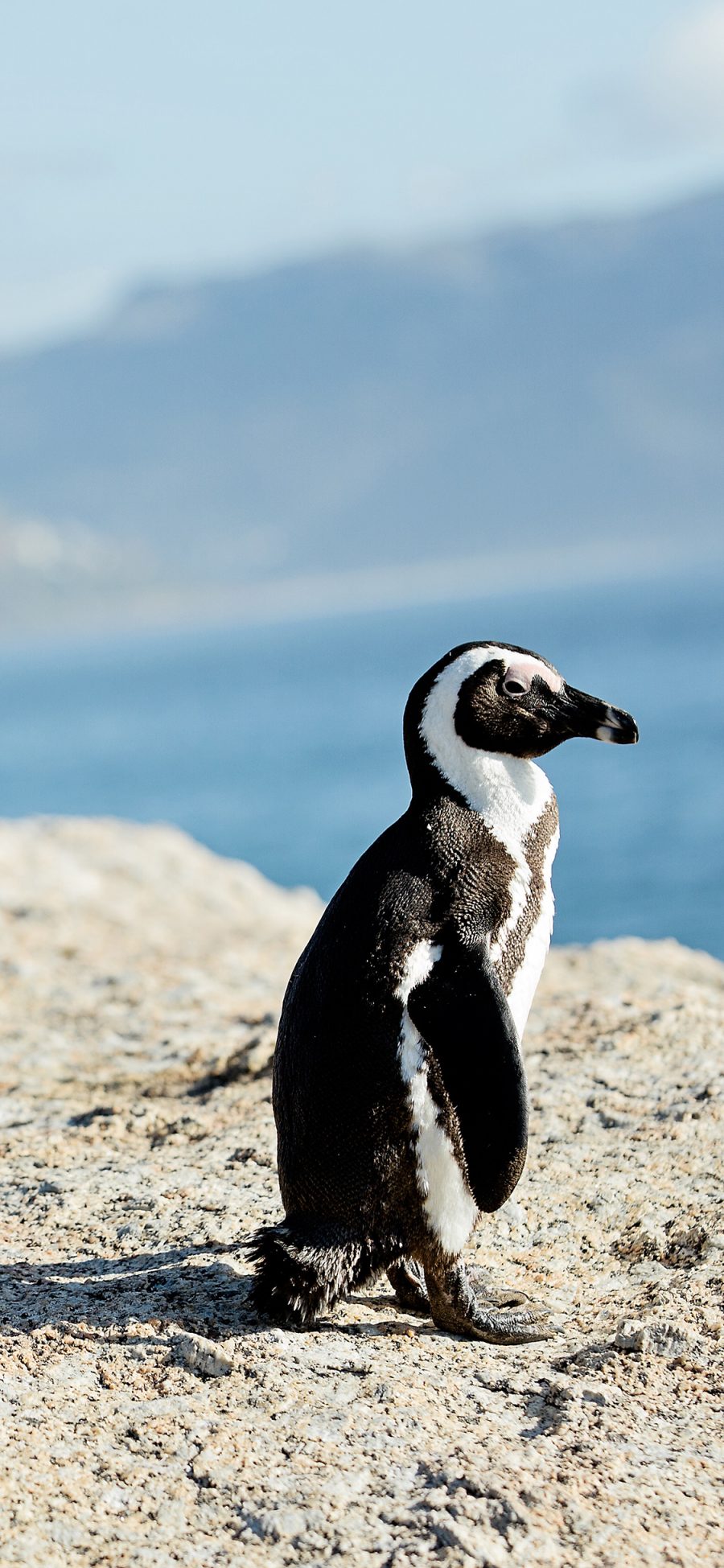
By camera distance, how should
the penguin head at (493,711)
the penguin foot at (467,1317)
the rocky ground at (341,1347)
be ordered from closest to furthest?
1. the rocky ground at (341,1347)
2. the penguin foot at (467,1317)
3. the penguin head at (493,711)

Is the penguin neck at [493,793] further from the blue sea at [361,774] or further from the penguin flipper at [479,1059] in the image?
the blue sea at [361,774]

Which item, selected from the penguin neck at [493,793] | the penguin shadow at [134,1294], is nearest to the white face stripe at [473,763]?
the penguin neck at [493,793]

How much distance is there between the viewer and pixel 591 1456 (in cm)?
296

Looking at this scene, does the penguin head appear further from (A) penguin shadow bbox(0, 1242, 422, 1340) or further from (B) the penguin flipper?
(A) penguin shadow bbox(0, 1242, 422, 1340)

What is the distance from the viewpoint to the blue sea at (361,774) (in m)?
33.2

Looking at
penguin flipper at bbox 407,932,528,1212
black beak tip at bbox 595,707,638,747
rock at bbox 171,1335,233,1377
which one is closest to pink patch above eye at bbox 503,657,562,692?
black beak tip at bbox 595,707,638,747

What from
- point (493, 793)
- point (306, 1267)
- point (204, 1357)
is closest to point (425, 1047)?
point (306, 1267)

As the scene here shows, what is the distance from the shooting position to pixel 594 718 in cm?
385

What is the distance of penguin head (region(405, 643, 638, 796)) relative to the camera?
377 centimetres

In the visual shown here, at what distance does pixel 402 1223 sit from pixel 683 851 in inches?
1272

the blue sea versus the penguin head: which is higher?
the blue sea

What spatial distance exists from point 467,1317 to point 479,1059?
0.64 m

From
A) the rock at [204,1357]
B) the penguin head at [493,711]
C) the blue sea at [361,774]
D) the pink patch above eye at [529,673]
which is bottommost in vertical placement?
the rock at [204,1357]

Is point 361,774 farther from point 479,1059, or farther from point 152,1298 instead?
point 479,1059
